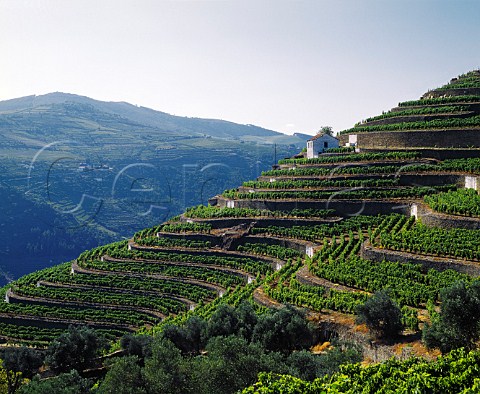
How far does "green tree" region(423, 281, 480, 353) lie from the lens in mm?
24328

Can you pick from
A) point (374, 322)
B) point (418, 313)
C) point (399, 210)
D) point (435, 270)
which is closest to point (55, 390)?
point (374, 322)

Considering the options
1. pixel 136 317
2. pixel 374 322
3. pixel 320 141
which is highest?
pixel 320 141

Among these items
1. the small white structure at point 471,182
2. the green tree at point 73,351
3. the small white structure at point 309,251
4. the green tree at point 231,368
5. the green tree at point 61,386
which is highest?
the small white structure at point 471,182

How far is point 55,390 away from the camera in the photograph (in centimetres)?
2603

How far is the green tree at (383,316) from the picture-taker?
28.3 meters

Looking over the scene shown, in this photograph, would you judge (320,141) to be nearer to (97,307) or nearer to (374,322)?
(97,307)

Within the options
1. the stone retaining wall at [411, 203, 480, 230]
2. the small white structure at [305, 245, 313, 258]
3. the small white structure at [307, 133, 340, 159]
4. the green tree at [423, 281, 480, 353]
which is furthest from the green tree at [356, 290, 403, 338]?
the small white structure at [307, 133, 340, 159]

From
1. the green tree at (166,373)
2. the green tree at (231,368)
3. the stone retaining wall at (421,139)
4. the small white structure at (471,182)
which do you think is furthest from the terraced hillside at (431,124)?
the green tree at (166,373)

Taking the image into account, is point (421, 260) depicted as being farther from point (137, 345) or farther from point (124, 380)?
point (124, 380)

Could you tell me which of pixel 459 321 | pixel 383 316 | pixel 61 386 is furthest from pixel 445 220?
pixel 61 386

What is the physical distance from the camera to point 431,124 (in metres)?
58.9

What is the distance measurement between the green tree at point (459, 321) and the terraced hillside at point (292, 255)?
21.3 feet

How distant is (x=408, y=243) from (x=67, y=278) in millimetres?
35521

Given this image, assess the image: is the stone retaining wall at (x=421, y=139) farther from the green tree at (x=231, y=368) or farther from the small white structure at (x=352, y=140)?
the green tree at (x=231, y=368)
